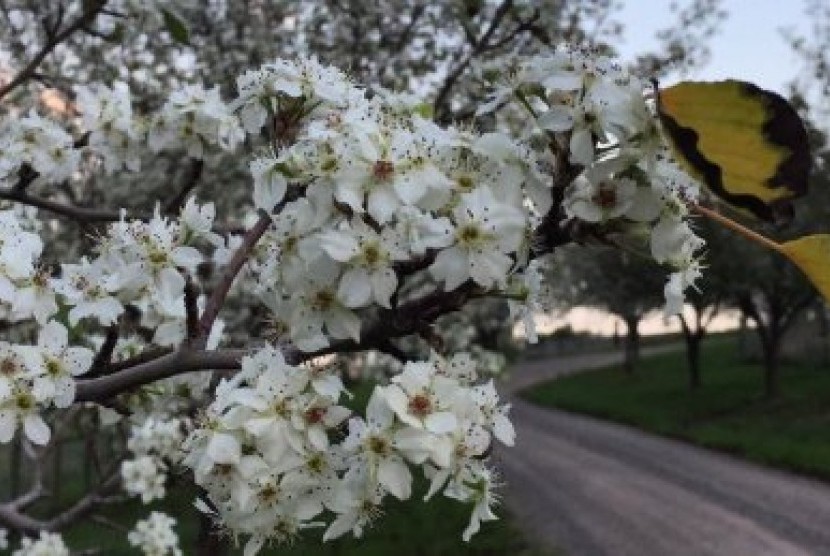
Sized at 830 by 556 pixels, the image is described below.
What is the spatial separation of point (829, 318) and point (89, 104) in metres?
32.4

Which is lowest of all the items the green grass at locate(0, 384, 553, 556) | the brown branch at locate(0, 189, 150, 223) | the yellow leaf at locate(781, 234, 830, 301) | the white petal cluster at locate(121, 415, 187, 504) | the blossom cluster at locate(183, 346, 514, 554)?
the green grass at locate(0, 384, 553, 556)

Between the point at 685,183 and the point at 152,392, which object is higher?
the point at 685,183

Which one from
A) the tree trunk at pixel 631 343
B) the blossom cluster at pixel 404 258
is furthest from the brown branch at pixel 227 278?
the tree trunk at pixel 631 343

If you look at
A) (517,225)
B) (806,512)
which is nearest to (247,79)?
(517,225)

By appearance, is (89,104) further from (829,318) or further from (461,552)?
(829,318)

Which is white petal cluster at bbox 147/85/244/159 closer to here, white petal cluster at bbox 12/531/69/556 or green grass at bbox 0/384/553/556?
white petal cluster at bbox 12/531/69/556

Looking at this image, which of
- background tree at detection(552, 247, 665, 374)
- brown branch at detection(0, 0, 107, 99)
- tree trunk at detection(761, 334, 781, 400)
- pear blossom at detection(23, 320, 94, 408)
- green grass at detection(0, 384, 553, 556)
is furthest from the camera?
background tree at detection(552, 247, 665, 374)

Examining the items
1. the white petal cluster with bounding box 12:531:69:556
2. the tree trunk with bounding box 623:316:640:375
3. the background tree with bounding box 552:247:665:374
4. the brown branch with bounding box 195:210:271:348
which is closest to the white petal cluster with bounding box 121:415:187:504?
the white petal cluster with bounding box 12:531:69:556

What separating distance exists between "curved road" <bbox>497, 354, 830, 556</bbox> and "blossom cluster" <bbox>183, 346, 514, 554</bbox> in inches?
472

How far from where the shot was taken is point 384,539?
1508 centimetres

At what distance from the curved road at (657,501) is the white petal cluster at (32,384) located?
39.0ft

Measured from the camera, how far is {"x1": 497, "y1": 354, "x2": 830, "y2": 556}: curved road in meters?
13.5

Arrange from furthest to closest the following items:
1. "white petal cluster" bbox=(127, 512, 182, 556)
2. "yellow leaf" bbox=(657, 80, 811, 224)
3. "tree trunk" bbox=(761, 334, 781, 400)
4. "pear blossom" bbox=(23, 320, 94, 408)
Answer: "tree trunk" bbox=(761, 334, 781, 400)
"white petal cluster" bbox=(127, 512, 182, 556)
"pear blossom" bbox=(23, 320, 94, 408)
"yellow leaf" bbox=(657, 80, 811, 224)

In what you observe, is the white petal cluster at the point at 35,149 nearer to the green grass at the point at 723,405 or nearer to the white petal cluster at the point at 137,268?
the white petal cluster at the point at 137,268
